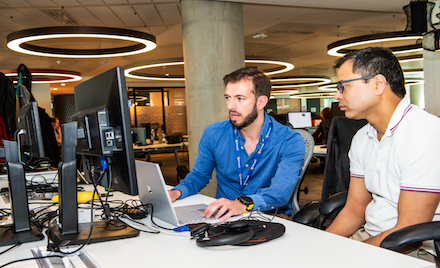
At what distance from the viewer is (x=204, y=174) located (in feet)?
6.83

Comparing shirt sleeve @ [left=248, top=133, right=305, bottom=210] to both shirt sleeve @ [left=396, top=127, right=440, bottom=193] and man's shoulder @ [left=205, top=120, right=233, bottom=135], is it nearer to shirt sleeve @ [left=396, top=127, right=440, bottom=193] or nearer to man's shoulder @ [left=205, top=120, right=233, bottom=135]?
man's shoulder @ [left=205, top=120, right=233, bottom=135]

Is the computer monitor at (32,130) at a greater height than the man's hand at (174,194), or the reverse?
the computer monitor at (32,130)

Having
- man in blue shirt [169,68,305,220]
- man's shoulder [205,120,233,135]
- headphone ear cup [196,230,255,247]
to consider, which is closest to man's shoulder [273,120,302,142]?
man in blue shirt [169,68,305,220]

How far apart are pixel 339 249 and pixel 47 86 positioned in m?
14.8

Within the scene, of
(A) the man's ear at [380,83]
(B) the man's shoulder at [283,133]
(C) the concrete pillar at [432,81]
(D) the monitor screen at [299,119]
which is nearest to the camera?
(A) the man's ear at [380,83]

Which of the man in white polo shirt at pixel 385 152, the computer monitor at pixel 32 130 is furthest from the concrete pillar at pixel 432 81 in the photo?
the computer monitor at pixel 32 130

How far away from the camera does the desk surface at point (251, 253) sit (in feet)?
3.12

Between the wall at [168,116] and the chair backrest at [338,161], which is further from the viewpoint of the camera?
the wall at [168,116]

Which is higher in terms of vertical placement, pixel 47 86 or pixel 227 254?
pixel 47 86

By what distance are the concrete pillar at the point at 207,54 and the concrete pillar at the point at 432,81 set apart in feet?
8.83

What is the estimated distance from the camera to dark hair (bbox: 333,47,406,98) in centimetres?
144

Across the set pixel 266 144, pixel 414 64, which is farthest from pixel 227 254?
pixel 414 64

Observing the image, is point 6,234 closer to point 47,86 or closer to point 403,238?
point 403,238

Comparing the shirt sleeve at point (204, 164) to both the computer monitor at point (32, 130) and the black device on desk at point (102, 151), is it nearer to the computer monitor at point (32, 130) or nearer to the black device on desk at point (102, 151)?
the black device on desk at point (102, 151)
